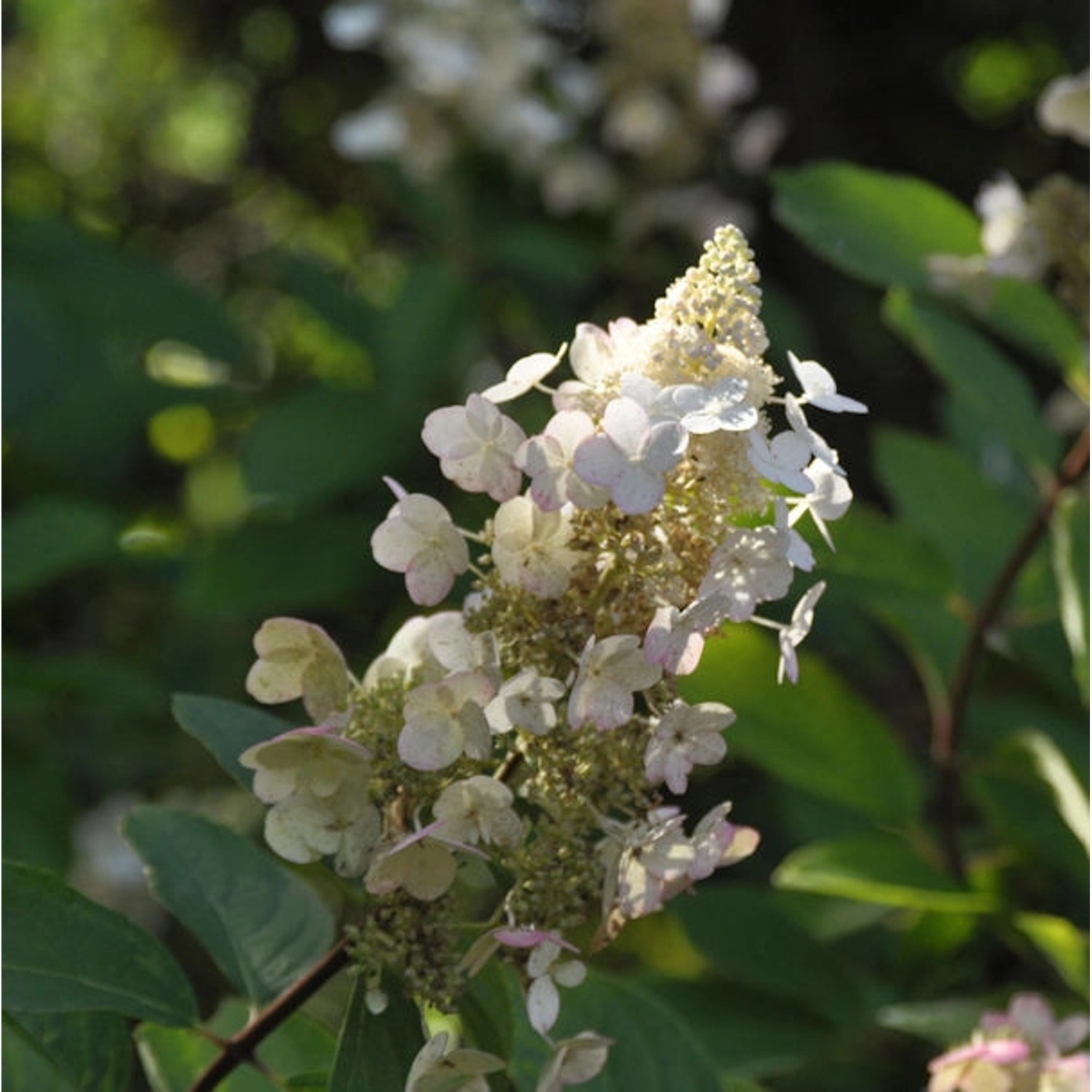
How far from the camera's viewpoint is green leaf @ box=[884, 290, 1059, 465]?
149cm

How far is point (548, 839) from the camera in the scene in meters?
0.75

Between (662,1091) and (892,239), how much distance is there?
2.69 feet

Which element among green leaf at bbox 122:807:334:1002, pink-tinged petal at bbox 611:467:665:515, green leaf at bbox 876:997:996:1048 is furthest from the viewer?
green leaf at bbox 876:997:996:1048

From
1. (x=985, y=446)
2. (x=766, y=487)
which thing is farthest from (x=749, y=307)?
(x=985, y=446)

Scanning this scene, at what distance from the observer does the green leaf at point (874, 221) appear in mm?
1516

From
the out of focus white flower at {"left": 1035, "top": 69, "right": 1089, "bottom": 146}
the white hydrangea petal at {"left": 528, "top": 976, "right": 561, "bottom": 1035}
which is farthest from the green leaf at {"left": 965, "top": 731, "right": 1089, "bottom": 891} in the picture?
the white hydrangea petal at {"left": 528, "top": 976, "right": 561, "bottom": 1035}

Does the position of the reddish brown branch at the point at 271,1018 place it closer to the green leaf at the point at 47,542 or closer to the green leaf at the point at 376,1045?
the green leaf at the point at 376,1045

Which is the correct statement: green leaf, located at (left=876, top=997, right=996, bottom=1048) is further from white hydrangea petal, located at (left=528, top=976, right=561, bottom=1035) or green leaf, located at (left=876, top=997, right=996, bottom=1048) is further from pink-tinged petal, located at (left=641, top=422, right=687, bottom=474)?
pink-tinged petal, located at (left=641, top=422, right=687, bottom=474)

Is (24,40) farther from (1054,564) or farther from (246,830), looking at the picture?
(1054,564)

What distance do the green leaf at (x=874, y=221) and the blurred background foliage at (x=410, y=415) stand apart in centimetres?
1

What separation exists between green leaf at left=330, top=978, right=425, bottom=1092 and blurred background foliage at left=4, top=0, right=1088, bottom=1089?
0.54m

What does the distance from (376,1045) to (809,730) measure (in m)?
0.76

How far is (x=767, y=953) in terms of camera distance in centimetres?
155

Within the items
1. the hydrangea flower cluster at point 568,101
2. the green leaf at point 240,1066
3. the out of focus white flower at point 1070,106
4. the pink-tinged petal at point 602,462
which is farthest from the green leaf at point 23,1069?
the hydrangea flower cluster at point 568,101
